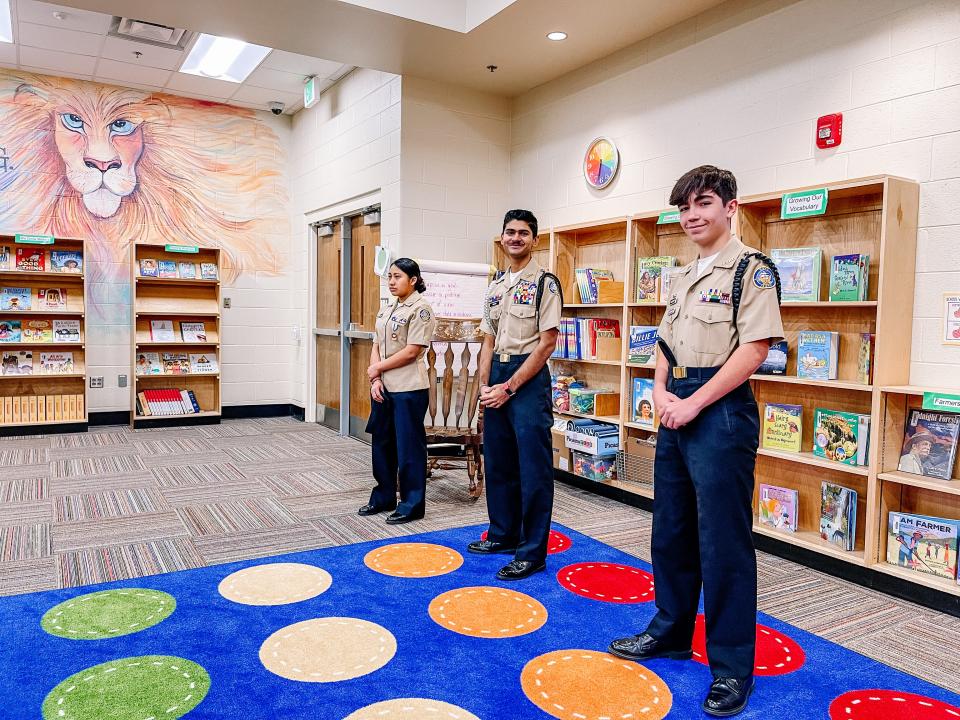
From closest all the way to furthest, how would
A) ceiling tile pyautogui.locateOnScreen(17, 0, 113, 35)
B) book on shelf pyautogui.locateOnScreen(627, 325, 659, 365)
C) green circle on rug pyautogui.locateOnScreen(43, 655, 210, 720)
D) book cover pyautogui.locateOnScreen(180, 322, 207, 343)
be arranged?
green circle on rug pyautogui.locateOnScreen(43, 655, 210, 720), book on shelf pyautogui.locateOnScreen(627, 325, 659, 365), ceiling tile pyautogui.locateOnScreen(17, 0, 113, 35), book cover pyautogui.locateOnScreen(180, 322, 207, 343)

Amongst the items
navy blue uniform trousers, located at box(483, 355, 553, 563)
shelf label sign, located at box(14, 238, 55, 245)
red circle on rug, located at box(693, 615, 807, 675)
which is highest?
shelf label sign, located at box(14, 238, 55, 245)

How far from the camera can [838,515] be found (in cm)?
333

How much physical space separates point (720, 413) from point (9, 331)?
6.80m

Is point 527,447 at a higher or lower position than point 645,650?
higher

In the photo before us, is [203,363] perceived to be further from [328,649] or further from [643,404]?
[328,649]

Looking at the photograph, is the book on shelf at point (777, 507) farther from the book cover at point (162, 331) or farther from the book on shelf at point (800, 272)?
the book cover at point (162, 331)

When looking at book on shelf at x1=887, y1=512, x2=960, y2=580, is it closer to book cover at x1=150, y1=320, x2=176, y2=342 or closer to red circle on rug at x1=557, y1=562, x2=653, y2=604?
red circle on rug at x1=557, y1=562, x2=653, y2=604

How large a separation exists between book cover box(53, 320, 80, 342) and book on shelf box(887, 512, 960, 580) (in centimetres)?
691

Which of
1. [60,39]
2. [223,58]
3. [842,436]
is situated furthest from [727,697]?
[60,39]

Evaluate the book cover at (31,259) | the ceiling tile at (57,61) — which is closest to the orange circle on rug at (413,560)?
the book cover at (31,259)

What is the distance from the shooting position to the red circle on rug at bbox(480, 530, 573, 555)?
11.5 feet

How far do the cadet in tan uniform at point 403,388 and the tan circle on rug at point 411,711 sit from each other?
6.09 feet

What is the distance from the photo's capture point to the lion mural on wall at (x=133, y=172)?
658 centimetres

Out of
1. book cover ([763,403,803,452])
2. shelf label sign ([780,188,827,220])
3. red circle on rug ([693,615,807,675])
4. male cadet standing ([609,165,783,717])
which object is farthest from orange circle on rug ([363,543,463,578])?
shelf label sign ([780,188,827,220])
